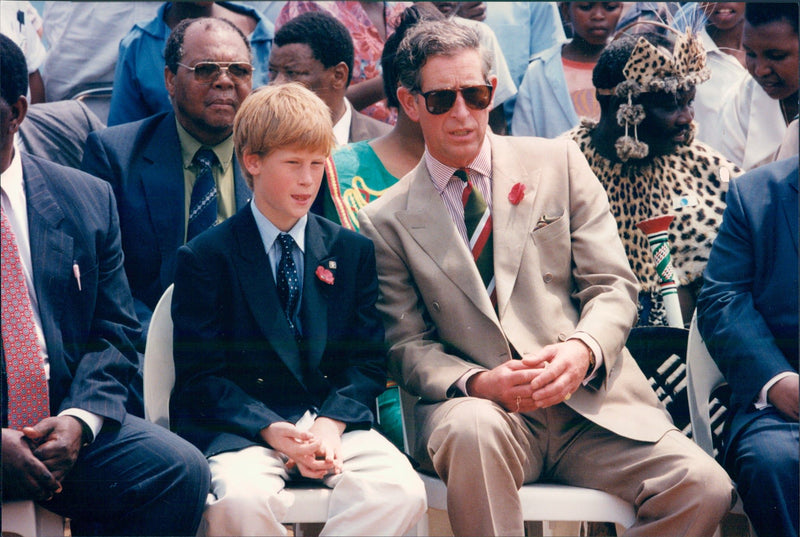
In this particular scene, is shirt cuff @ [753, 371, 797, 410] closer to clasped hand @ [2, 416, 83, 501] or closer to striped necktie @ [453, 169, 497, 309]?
striped necktie @ [453, 169, 497, 309]

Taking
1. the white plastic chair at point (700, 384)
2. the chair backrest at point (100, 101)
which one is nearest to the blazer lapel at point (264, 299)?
the white plastic chair at point (700, 384)

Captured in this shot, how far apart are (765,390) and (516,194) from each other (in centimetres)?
109

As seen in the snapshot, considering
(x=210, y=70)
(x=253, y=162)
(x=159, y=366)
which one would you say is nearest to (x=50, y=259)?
(x=159, y=366)

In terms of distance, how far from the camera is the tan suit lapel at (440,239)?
373cm

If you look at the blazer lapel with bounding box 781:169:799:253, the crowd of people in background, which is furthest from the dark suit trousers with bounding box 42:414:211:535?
the blazer lapel with bounding box 781:169:799:253

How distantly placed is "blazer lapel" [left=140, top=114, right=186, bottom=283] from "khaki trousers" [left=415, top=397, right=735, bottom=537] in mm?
1358

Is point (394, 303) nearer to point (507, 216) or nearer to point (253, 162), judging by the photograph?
point (507, 216)

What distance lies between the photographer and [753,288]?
379cm

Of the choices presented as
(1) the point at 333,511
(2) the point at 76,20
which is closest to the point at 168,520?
(1) the point at 333,511

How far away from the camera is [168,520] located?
326 centimetres

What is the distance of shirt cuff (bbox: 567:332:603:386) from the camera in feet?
11.8

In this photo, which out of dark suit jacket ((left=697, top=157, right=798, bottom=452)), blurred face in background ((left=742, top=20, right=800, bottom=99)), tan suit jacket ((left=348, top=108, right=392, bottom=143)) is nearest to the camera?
dark suit jacket ((left=697, top=157, right=798, bottom=452))

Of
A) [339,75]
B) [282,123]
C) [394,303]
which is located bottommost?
[394,303]

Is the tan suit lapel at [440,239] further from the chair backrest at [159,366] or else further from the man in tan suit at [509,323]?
the chair backrest at [159,366]
